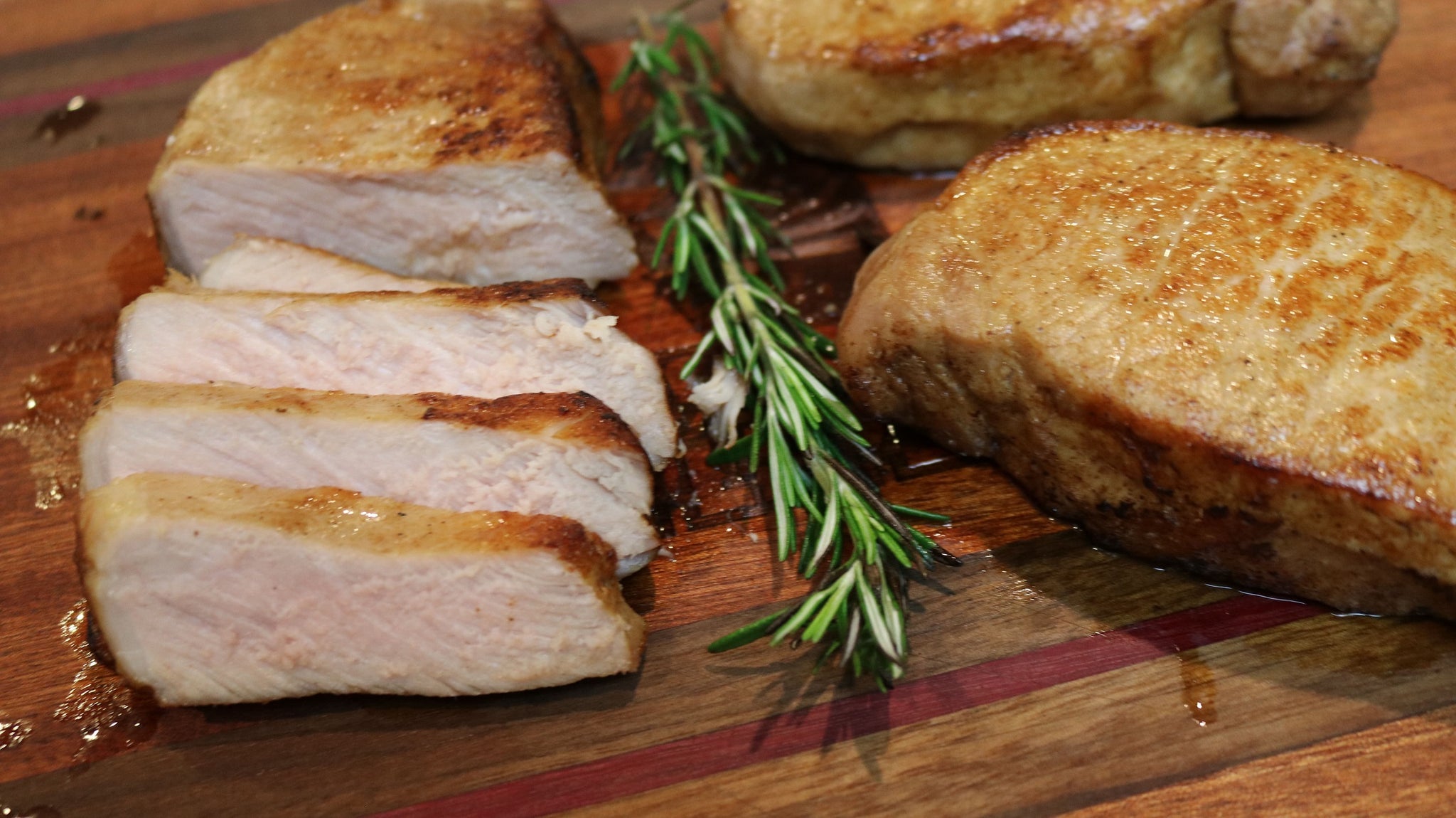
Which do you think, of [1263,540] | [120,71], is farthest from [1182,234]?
[120,71]

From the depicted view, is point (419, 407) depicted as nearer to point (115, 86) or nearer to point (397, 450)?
point (397, 450)

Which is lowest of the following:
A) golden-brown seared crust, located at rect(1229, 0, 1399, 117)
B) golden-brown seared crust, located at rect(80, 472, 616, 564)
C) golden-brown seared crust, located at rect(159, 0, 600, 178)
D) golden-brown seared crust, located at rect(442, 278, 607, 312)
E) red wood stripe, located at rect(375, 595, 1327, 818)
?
red wood stripe, located at rect(375, 595, 1327, 818)

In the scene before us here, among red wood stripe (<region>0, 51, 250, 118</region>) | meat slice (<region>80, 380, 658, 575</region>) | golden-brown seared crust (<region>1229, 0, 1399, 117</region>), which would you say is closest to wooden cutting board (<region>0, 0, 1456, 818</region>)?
meat slice (<region>80, 380, 658, 575</region>)

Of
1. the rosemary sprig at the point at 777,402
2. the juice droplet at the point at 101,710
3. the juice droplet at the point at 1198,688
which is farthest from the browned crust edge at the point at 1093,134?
the juice droplet at the point at 101,710

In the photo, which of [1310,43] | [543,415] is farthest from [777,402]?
[1310,43]

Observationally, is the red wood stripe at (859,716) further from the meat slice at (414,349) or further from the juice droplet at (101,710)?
the meat slice at (414,349)

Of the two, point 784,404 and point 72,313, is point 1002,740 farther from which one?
point 72,313

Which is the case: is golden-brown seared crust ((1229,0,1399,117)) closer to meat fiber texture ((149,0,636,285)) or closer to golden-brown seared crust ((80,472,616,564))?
meat fiber texture ((149,0,636,285))
